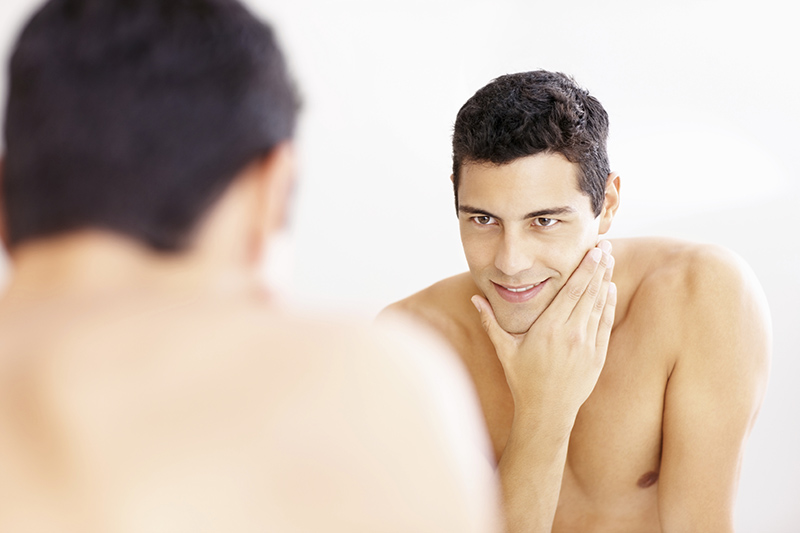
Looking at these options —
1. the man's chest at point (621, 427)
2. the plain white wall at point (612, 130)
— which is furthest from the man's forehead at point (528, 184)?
the plain white wall at point (612, 130)

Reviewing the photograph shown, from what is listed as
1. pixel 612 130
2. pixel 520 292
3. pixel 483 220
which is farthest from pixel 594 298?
pixel 612 130

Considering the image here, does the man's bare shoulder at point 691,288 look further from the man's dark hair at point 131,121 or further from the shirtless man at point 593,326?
the man's dark hair at point 131,121

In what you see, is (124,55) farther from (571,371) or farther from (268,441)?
(571,371)

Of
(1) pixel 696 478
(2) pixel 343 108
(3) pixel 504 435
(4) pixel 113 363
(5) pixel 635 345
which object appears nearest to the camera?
(4) pixel 113 363

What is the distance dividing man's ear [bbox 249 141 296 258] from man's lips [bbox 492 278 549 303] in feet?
3.17

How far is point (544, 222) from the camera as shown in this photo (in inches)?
57.4

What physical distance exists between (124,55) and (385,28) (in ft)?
7.76

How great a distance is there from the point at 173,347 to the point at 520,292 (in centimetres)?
110

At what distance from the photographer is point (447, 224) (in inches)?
109

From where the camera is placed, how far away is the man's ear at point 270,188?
58 centimetres

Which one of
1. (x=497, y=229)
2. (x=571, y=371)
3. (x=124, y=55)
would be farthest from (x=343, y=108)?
(x=124, y=55)

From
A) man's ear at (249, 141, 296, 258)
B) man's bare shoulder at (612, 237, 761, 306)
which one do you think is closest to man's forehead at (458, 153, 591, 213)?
man's bare shoulder at (612, 237, 761, 306)

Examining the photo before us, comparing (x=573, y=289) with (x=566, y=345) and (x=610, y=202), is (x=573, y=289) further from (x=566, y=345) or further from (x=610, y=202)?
(x=610, y=202)

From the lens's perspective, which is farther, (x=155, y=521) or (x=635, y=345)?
(x=635, y=345)
